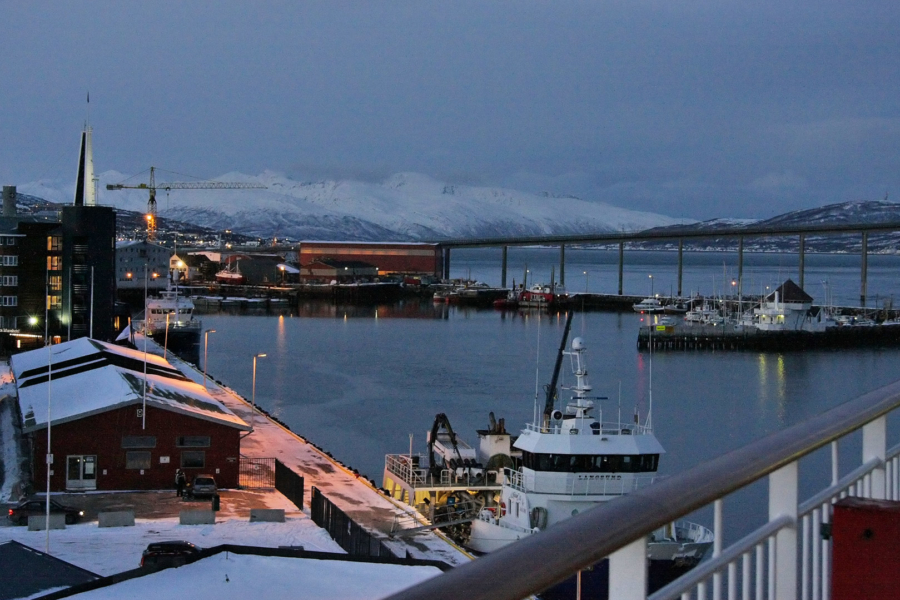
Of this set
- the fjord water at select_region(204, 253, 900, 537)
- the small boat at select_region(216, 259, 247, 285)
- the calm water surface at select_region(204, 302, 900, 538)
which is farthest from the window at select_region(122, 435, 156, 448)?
the small boat at select_region(216, 259, 247, 285)

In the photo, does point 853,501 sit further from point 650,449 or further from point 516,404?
point 516,404

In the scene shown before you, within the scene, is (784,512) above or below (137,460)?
above

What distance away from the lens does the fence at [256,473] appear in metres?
12.0

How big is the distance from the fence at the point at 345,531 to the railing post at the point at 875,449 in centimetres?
733

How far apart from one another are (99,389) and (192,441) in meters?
1.51

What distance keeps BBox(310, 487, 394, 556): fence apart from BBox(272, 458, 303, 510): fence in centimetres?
66

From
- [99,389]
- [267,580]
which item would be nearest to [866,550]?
[267,580]

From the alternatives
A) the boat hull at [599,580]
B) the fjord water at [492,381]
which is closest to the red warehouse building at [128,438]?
the fjord water at [492,381]

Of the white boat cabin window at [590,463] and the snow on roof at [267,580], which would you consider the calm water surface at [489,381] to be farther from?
the snow on roof at [267,580]

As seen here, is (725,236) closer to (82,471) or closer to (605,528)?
(82,471)

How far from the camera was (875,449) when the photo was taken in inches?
63.7

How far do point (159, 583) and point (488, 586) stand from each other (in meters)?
6.28

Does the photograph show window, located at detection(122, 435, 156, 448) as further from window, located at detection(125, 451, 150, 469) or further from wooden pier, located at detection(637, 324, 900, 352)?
wooden pier, located at detection(637, 324, 900, 352)

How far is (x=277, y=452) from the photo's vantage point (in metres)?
14.2
